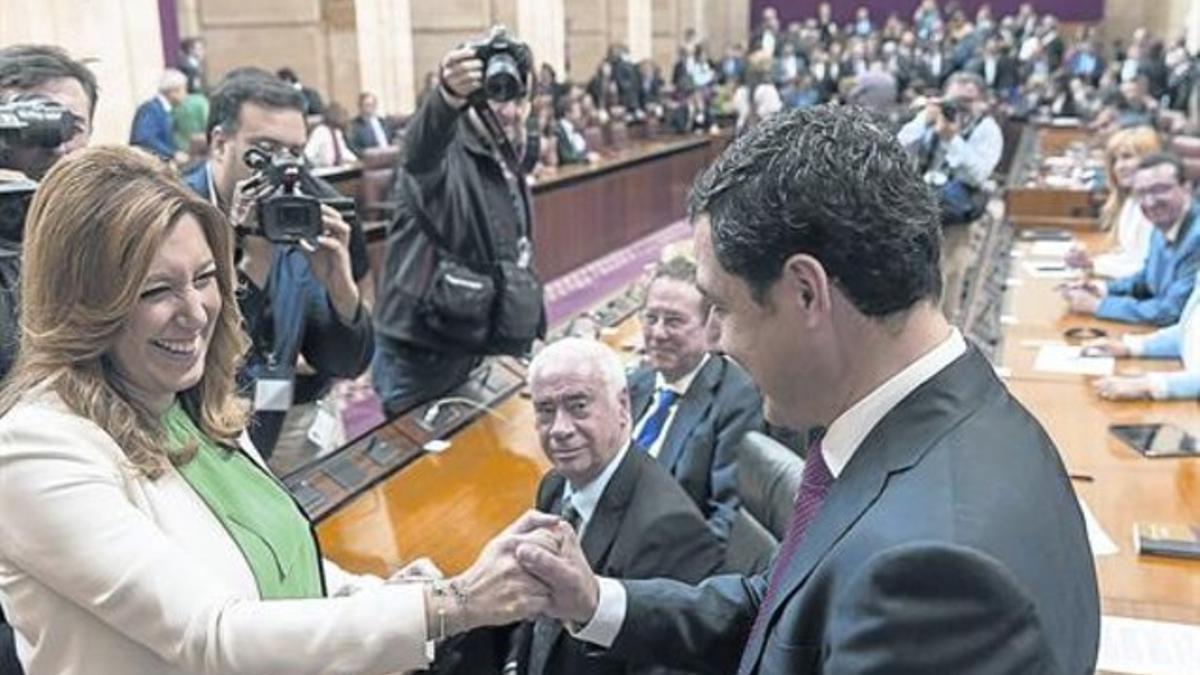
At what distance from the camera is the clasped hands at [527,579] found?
1561mm

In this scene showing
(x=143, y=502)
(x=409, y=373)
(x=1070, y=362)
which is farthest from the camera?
(x=1070, y=362)

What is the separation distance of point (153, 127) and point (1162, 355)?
7.00 m

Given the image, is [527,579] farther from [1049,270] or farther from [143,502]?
[1049,270]

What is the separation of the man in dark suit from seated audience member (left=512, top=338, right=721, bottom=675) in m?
0.86

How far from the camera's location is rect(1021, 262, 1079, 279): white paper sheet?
596 cm

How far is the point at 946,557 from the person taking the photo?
973mm

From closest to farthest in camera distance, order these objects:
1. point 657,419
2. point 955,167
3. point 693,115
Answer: point 657,419 → point 955,167 → point 693,115

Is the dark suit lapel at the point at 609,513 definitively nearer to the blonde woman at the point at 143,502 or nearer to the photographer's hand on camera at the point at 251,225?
the blonde woman at the point at 143,502

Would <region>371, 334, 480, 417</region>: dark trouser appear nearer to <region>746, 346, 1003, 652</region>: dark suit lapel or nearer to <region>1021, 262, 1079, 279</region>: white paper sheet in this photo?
<region>746, 346, 1003, 652</region>: dark suit lapel

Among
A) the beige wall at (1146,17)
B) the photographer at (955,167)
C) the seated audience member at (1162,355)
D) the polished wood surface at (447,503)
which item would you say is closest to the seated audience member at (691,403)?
the polished wood surface at (447,503)

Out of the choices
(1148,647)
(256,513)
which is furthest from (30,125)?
(1148,647)

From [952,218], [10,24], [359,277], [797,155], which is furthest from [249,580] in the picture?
[10,24]

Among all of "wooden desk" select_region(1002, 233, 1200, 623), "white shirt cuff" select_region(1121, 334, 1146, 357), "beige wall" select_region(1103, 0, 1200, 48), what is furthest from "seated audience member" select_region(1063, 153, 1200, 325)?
"beige wall" select_region(1103, 0, 1200, 48)

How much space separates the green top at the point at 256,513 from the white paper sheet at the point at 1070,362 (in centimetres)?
321
